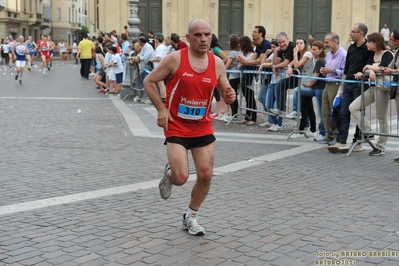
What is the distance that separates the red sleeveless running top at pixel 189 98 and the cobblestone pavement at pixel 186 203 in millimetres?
951

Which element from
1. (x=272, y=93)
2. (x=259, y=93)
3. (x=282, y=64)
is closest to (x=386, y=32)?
(x=259, y=93)

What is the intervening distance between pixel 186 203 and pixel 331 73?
506cm

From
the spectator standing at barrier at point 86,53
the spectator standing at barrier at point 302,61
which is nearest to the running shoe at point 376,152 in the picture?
the spectator standing at barrier at point 302,61

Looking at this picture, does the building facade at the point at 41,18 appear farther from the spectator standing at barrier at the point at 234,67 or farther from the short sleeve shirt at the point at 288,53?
the short sleeve shirt at the point at 288,53

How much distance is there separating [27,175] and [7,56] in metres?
43.7

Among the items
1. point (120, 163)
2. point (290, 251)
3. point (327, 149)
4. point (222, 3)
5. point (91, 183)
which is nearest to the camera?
point (290, 251)

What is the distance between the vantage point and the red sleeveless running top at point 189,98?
18.7 feet

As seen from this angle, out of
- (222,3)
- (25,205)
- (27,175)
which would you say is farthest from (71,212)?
(222,3)

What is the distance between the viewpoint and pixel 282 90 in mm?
12914

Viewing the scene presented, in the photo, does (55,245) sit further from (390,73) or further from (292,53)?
(292,53)

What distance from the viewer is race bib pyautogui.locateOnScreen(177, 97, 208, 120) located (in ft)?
18.8

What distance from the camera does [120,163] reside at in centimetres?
942

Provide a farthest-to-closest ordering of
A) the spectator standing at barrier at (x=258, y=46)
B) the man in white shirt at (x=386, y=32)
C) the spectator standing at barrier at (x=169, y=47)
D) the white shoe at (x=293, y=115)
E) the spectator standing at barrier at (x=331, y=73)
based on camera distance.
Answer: the man in white shirt at (x=386, y=32) → the spectator standing at barrier at (x=169, y=47) → the spectator standing at barrier at (x=258, y=46) → the white shoe at (x=293, y=115) → the spectator standing at barrier at (x=331, y=73)

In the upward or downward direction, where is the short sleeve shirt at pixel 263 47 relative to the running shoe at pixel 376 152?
upward
